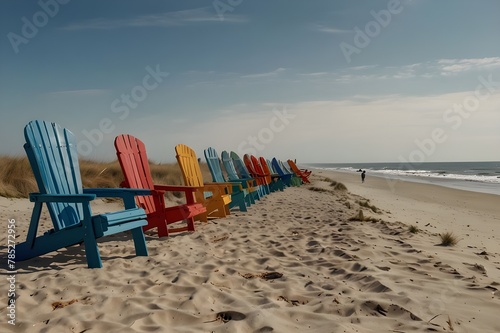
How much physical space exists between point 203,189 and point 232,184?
67 cm

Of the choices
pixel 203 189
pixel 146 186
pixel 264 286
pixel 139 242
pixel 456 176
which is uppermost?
pixel 146 186

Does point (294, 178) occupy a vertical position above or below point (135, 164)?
below

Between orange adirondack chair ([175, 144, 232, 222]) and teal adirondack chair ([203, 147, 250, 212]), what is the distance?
428 mm

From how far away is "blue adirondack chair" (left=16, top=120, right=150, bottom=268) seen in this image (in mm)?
3070

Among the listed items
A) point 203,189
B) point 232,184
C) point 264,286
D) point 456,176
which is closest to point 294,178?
point 232,184

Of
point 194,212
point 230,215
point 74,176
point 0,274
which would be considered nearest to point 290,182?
point 230,215

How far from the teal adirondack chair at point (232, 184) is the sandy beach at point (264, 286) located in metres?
2.37

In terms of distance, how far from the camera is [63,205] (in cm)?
349

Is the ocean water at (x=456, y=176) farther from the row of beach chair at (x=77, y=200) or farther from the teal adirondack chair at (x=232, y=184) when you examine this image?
the row of beach chair at (x=77, y=200)

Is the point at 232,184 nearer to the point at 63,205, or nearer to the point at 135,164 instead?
the point at 135,164

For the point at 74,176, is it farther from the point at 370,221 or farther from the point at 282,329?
the point at 370,221

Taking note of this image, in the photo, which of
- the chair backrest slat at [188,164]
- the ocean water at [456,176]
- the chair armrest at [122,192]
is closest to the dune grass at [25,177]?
the chair backrest slat at [188,164]

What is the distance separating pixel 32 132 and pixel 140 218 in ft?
3.69

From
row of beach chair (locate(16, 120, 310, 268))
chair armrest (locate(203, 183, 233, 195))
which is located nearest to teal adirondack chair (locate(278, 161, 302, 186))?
chair armrest (locate(203, 183, 233, 195))
